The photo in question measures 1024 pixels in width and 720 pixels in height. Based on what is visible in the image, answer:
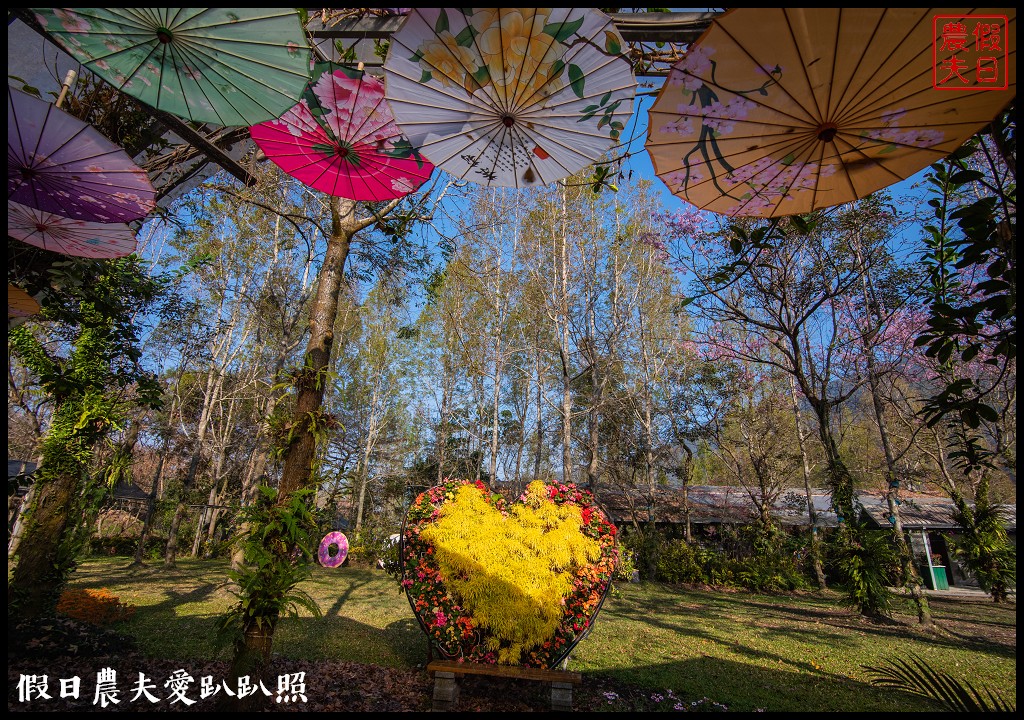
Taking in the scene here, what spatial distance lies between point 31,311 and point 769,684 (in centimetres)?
859

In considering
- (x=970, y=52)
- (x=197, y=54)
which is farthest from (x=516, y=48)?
(x=970, y=52)

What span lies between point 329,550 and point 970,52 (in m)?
18.2

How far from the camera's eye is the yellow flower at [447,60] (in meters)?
2.28

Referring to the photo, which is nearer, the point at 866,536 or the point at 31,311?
the point at 31,311

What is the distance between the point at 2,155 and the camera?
7.84 ft

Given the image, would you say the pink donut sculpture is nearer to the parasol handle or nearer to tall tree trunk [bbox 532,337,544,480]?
tall tree trunk [bbox 532,337,544,480]

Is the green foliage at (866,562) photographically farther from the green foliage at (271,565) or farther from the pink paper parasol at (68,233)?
the pink paper parasol at (68,233)

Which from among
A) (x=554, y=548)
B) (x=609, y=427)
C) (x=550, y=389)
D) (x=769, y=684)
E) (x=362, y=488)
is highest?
(x=550, y=389)

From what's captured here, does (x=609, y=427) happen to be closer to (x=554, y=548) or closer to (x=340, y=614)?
(x=340, y=614)

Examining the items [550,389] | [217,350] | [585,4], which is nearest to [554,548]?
[585,4]

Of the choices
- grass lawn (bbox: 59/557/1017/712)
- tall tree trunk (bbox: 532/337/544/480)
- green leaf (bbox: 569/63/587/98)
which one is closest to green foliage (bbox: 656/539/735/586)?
grass lawn (bbox: 59/557/1017/712)

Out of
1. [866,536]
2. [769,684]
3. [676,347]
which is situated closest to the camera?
[769,684]

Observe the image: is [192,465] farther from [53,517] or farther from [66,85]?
[66,85]

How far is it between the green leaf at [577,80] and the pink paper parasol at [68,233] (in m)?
3.58
